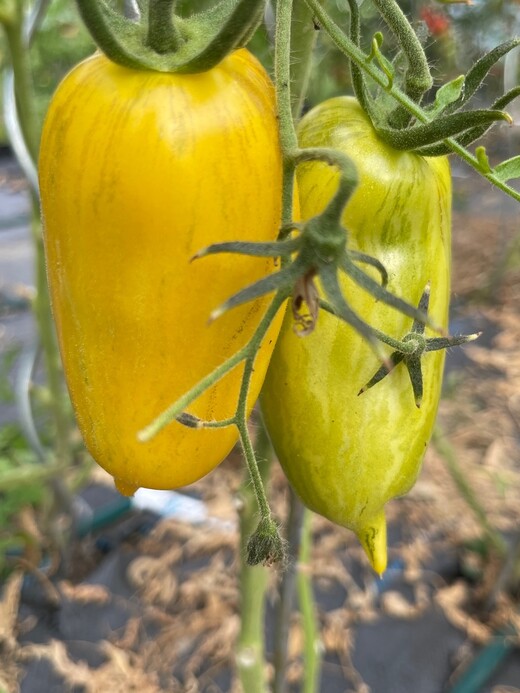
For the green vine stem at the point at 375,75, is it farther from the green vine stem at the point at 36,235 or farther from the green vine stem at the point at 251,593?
the green vine stem at the point at 36,235

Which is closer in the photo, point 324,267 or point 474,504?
point 324,267

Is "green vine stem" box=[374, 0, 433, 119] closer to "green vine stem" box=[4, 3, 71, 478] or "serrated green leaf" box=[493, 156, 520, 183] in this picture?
"serrated green leaf" box=[493, 156, 520, 183]

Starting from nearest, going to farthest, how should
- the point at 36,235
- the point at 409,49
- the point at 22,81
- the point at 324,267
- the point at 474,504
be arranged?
the point at 324,267 < the point at 409,49 < the point at 22,81 < the point at 36,235 < the point at 474,504

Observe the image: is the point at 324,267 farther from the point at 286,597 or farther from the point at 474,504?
the point at 474,504

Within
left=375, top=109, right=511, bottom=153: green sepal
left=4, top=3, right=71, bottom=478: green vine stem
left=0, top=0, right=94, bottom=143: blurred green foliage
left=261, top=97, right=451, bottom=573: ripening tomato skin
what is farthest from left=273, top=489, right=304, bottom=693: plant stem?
left=0, top=0, right=94, bottom=143: blurred green foliage

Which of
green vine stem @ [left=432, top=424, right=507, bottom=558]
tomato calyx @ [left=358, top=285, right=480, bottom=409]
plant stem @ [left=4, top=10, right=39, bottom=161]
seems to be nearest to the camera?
tomato calyx @ [left=358, top=285, right=480, bottom=409]

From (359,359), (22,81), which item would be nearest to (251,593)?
(359,359)

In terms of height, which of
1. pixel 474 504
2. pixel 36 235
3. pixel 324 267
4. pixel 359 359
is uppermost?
pixel 324 267

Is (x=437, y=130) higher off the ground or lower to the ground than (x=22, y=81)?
higher
